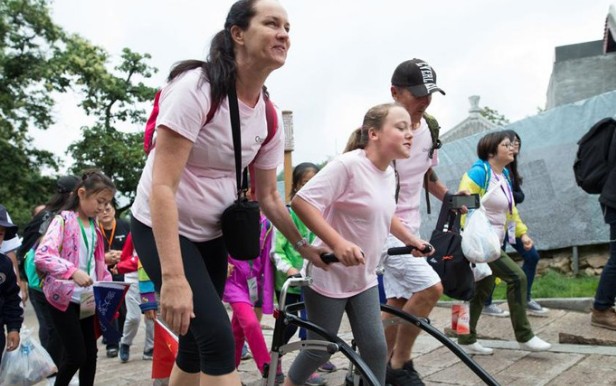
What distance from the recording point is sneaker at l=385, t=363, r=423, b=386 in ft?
12.8

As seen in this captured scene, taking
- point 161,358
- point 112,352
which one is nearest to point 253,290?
point 161,358

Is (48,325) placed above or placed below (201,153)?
below

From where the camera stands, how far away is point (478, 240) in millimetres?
4422

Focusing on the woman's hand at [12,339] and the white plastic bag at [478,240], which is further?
the white plastic bag at [478,240]

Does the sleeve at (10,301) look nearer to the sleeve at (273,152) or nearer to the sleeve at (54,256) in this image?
the sleeve at (54,256)

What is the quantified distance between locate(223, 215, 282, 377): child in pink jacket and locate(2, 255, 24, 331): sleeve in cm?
138

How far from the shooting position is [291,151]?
9586 millimetres

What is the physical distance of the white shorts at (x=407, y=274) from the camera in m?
3.97

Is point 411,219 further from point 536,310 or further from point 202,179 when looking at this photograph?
point 536,310

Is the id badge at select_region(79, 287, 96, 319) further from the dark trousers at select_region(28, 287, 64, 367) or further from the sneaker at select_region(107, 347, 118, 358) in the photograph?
the sneaker at select_region(107, 347, 118, 358)

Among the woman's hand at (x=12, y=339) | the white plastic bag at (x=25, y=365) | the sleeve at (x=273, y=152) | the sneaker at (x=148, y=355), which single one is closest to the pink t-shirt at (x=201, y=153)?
the sleeve at (x=273, y=152)

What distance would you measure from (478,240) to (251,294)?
1.96m

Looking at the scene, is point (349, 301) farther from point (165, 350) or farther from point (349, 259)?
point (165, 350)

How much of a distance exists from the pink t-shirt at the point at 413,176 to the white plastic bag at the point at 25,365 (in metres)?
2.57
